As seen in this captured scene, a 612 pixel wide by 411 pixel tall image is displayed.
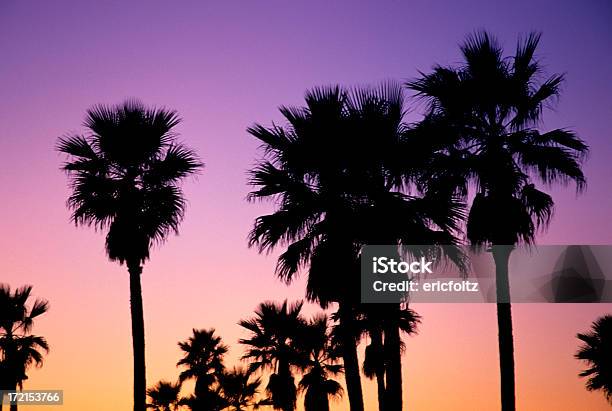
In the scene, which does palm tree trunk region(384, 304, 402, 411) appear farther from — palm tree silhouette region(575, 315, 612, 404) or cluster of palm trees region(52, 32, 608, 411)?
palm tree silhouette region(575, 315, 612, 404)

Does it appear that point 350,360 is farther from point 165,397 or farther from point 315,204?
point 165,397

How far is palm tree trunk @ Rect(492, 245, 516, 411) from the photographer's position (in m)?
21.1

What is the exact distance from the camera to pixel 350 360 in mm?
23156

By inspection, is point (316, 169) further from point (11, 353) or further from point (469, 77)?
point (11, 353)

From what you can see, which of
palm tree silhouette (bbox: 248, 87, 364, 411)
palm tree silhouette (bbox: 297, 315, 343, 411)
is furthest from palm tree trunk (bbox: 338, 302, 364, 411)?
palm tree silhouette (bbox: 297, 315, 343, 411)

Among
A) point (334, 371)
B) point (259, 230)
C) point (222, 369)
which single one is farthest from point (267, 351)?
point (259, 230)

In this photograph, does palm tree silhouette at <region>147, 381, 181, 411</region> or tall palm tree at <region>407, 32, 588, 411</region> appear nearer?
tall palm tree at <region>407, 32, 588, 411</region>

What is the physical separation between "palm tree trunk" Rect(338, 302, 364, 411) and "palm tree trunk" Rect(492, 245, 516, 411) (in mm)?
3720

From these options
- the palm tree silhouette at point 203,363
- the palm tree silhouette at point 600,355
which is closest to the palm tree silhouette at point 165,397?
the palm tree silhouette at point 203,363

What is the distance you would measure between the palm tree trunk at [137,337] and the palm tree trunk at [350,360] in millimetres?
6016

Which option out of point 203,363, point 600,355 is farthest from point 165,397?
point 600,355

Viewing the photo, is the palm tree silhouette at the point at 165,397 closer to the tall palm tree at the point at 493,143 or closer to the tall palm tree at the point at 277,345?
the tall palm tree at the point at 277,345

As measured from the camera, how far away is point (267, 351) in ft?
140

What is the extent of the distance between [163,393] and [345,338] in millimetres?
32104
